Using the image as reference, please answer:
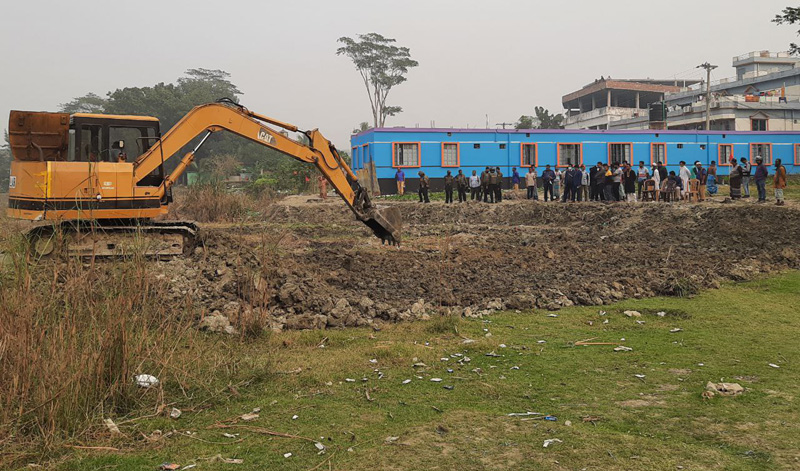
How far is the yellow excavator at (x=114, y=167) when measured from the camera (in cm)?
1002

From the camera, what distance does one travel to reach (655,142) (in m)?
33.1

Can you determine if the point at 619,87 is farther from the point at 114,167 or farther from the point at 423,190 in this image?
the point at 114,167

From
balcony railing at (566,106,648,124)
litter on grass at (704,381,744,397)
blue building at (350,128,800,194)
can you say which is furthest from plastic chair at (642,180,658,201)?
balcony railing at (566,106,648,124)

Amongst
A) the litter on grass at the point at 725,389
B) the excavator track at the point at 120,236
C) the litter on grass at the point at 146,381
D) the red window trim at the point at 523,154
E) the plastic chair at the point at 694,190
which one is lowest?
the litter on grass at the point at 725,389

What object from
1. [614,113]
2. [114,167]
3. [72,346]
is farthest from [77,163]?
[614,113]

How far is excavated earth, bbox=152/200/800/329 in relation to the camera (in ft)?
27.5

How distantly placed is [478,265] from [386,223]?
2424 mm

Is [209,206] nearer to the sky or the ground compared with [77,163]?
nearer to the ground

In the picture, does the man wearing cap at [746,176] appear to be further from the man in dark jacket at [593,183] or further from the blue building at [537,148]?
the blue building at [537,148]

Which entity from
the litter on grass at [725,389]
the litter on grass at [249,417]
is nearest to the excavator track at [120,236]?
the litter on grass at [249,417]

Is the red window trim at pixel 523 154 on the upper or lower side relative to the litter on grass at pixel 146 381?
upper

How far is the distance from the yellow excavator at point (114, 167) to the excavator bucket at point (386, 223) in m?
0.21

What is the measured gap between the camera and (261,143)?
40.6 feet

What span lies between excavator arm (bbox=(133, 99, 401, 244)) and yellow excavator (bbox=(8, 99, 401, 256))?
0.02 metres
